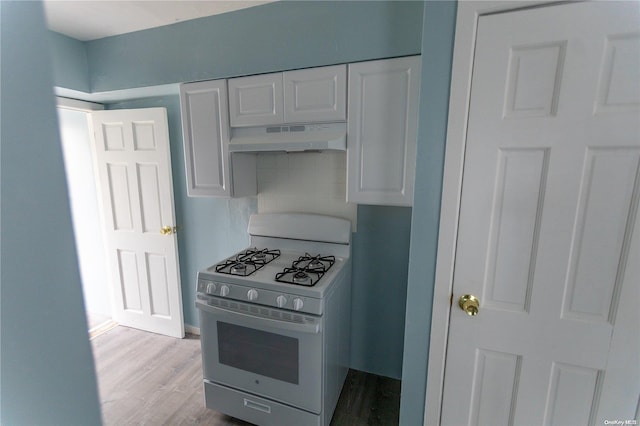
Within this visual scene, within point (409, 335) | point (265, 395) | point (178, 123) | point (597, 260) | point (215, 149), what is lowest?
point (265, 395)

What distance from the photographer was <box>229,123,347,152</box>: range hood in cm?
152

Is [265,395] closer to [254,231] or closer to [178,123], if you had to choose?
[254,231]

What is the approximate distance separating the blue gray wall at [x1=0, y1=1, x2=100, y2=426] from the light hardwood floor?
1.73m

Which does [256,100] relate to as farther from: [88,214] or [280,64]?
[88,214]

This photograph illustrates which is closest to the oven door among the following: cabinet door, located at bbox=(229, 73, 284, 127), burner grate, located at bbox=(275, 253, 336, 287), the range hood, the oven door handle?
the oven door handle

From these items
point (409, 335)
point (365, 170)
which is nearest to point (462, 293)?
point (409, 335)

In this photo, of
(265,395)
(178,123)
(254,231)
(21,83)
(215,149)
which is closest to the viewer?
(21,83)

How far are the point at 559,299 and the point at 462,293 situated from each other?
34cm

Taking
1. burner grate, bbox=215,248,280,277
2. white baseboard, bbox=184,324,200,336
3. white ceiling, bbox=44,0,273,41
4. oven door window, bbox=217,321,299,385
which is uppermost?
white ceiling, bbox=44,0,273,41

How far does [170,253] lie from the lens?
243cm

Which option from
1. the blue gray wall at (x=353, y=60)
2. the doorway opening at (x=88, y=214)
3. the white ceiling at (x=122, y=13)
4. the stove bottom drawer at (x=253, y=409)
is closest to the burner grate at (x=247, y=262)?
the blue gray wall at (x=353, y=60)

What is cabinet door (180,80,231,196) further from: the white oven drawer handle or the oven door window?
the white oven drawer handle

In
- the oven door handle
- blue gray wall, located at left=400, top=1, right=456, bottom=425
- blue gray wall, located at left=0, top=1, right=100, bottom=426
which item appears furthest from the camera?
the oven door handle

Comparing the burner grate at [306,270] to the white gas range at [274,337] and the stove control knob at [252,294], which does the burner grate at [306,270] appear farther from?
the stove control knob at [252,294]
